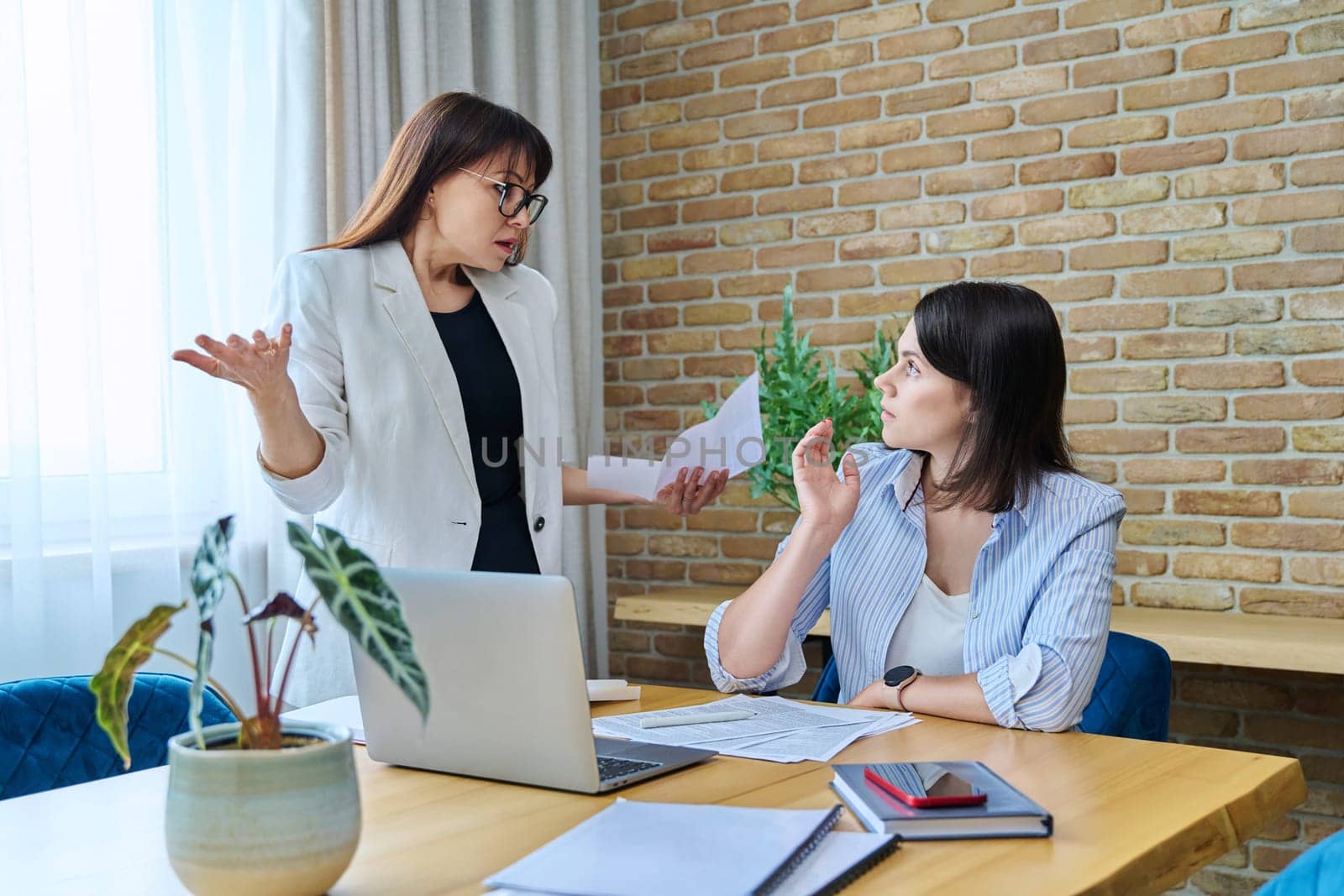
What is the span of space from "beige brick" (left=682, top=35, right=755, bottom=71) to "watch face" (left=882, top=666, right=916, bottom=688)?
8.30 feet

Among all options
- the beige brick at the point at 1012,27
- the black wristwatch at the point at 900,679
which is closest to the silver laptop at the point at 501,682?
the black wristwatch at the point at 900,679

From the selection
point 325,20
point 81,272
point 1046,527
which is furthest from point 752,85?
point 1046,527

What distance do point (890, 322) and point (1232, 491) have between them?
99 cm

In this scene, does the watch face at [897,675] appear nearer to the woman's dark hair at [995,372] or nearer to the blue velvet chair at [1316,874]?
the woman's dark hair at [995,372]

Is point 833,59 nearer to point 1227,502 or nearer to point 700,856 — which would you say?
point 1227,502

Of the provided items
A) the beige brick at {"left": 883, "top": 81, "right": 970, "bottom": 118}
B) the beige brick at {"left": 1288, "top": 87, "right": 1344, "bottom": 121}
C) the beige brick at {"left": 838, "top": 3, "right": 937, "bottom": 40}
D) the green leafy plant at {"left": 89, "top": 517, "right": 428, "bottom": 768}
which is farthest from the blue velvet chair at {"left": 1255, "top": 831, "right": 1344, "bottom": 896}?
the beige brick at {"left": 838, "top": 3, "right": 937, "bottom": 40}

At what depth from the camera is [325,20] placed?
3.04 meters

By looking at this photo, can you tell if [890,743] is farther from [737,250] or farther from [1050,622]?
[737,250]

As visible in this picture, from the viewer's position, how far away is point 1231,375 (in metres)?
2.95

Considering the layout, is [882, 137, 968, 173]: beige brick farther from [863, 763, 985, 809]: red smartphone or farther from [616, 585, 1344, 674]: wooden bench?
[863, 763, 985, 809]: red smartphone

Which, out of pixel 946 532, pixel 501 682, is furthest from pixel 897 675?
pixel 501 682

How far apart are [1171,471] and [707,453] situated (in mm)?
1628

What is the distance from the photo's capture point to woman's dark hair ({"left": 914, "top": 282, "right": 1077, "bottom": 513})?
1849mm

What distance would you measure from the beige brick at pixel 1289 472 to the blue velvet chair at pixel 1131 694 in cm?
128
